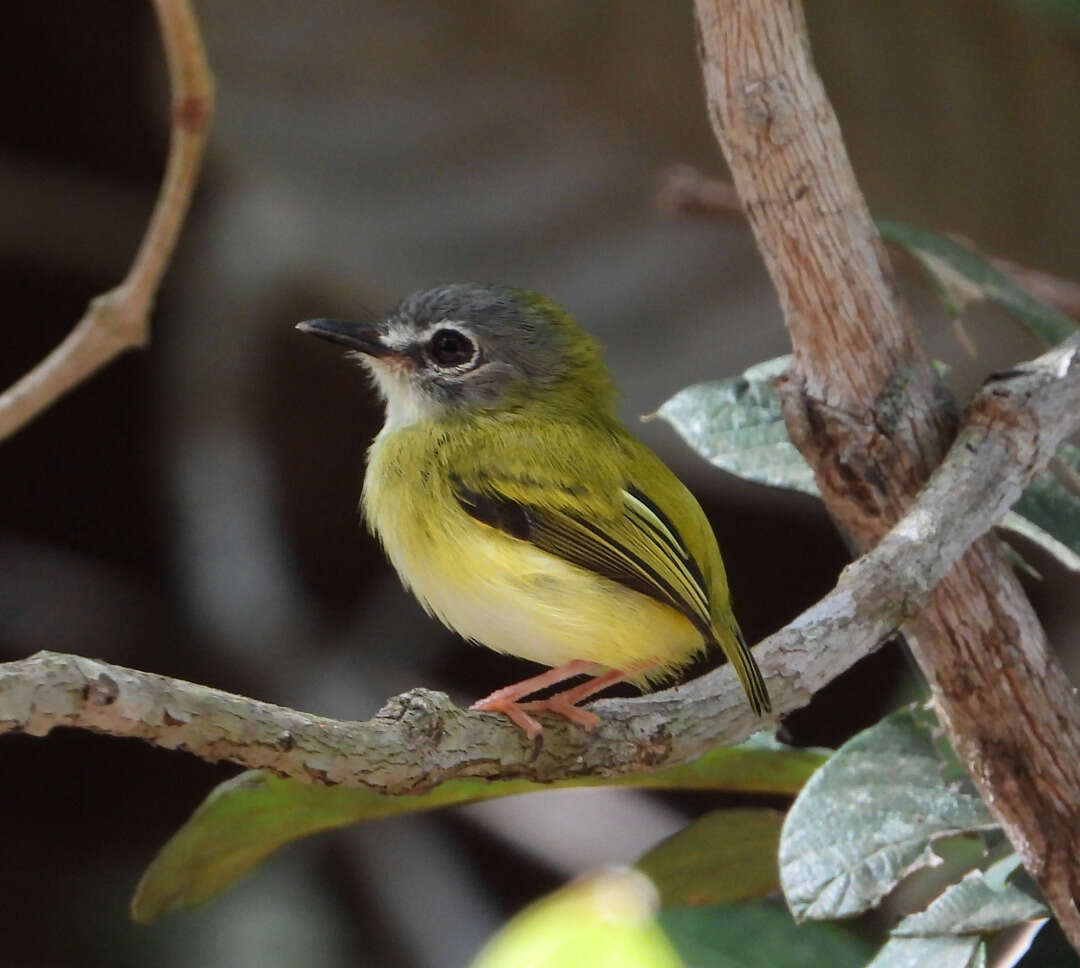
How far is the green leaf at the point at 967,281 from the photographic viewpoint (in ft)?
6.61

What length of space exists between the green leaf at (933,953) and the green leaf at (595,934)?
0.85ft

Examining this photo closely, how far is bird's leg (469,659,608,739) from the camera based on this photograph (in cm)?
140

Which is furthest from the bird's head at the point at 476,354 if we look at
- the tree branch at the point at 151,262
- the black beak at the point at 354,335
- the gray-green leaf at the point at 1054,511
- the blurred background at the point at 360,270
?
the blurred background at the point at 360,270

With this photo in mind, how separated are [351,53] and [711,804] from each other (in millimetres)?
2385

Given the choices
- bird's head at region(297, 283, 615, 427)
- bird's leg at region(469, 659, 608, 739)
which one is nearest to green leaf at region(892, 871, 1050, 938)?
bird's leg at region(469, 659, 608, 739)

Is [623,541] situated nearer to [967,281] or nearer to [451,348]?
[451,348]

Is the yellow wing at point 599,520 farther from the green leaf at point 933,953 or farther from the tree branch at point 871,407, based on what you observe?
the green leaf at point 933,953

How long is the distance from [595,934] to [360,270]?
9.01 feet

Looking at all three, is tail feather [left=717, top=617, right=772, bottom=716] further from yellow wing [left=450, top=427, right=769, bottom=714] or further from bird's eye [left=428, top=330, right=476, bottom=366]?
bird's eye [left=428, top=330, right=476, bottom=366]

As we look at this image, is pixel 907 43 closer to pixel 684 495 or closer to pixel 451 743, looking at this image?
pixel 684 495

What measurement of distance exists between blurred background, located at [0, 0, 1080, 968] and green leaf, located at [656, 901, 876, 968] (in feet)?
5.11

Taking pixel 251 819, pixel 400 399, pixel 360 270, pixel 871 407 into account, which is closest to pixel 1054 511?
pixel 871 407

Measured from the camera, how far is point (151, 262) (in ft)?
6.68

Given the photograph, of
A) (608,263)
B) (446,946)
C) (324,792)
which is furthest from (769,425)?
(608,263)
